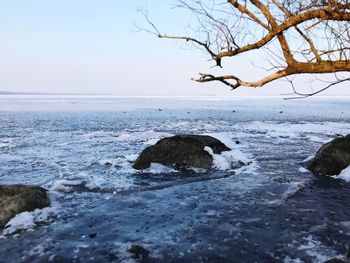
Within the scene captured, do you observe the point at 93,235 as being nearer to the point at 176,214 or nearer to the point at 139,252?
the point at 139,252

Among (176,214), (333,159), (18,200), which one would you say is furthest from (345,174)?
(18,200)

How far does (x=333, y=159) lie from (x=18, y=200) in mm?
9033

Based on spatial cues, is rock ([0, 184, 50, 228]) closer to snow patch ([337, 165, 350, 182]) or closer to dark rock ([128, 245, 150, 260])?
dark rock ([128, 245, 150, 260])

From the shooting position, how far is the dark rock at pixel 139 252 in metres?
5.49

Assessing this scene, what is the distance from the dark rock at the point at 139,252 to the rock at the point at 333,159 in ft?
24.2

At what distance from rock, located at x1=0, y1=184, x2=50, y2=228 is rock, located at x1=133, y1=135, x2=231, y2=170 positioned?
4.38m

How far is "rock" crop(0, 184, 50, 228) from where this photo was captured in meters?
7.09

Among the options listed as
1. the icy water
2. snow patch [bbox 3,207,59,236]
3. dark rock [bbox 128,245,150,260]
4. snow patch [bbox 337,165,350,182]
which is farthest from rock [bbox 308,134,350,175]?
snow patch [bbox 3,207,59,236]

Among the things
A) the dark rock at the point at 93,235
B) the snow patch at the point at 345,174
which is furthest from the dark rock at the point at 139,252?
the snow patch at the point at 345,174

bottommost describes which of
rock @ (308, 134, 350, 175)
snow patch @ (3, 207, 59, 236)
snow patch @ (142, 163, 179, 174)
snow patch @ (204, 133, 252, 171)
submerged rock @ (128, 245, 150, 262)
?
snow patch @ (3, 207, 59, 236)

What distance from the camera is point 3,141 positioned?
17625 millimetres

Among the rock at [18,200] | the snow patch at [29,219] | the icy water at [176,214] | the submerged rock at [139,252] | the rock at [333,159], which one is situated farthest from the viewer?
the rock at [333,159]

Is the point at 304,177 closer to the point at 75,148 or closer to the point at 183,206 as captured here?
the point at 183,206

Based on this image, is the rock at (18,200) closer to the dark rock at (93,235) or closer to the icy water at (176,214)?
the icy water at (176,214)
